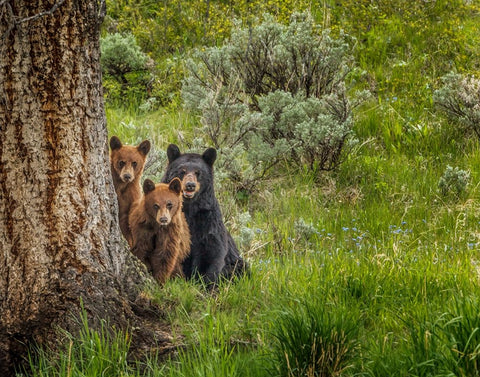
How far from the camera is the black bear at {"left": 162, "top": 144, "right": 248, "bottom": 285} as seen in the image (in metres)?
5.11

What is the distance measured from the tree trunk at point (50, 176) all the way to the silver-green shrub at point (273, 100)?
3.72 meters

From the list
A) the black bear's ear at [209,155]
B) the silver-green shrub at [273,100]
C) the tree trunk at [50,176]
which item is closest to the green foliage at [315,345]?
the tree trunk at [50,176]

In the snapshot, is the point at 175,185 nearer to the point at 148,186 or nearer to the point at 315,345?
the point at 148,186

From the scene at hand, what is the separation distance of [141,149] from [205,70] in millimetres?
4205

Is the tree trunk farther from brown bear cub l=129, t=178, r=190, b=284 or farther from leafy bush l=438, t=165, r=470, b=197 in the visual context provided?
leafy bush l=438, t=165, r=470, b=197

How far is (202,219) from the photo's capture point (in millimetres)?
5242

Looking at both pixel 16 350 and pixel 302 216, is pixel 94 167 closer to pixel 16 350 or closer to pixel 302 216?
pixel 16 350

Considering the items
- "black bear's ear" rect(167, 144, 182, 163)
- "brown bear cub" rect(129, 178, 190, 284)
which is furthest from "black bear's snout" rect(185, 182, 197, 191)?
"black bear's ear" rect(167, 144, 182, 163)

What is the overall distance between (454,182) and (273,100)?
2.39 metres

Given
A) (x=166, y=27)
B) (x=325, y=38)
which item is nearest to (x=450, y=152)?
(x=325, y=38)

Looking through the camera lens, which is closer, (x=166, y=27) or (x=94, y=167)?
(x=94, y=167)

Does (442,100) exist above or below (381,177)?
above

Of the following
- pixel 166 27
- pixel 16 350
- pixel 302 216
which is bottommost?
pixel 302 216

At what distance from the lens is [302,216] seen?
7.27 m
